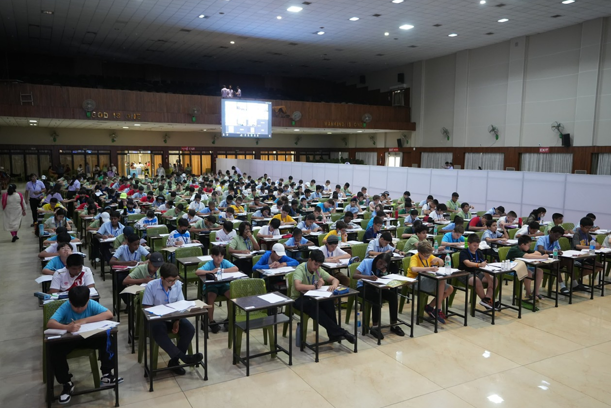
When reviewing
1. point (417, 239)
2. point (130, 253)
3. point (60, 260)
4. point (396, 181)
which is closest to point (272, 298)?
point (130, 253)

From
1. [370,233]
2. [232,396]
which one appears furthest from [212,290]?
[370,233]

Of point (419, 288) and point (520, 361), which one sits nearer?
point (520, 361)

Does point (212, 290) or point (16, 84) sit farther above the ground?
point (16, 84)

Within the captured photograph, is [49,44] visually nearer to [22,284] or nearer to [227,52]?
[227,52]

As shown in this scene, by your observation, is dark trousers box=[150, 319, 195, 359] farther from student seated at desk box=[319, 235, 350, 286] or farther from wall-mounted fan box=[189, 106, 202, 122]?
wall-mounted fan box=[189, 106, 202, 122]

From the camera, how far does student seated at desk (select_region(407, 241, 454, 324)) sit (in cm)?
695

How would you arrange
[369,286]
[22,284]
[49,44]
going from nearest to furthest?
[369,286] → [22,284] → [49,44]

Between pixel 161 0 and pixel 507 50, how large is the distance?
17135mm

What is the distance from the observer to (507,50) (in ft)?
76.8

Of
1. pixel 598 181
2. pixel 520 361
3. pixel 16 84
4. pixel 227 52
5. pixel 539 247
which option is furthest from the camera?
pixel 227 52

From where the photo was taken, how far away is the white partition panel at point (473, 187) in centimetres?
1678

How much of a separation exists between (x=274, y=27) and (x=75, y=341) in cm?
1916

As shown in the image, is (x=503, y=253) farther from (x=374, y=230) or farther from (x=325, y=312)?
(x=325, y=312)

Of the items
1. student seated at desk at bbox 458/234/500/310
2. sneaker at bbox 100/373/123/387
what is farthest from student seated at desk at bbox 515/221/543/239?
sneaker at bbox 100/373/123/387
